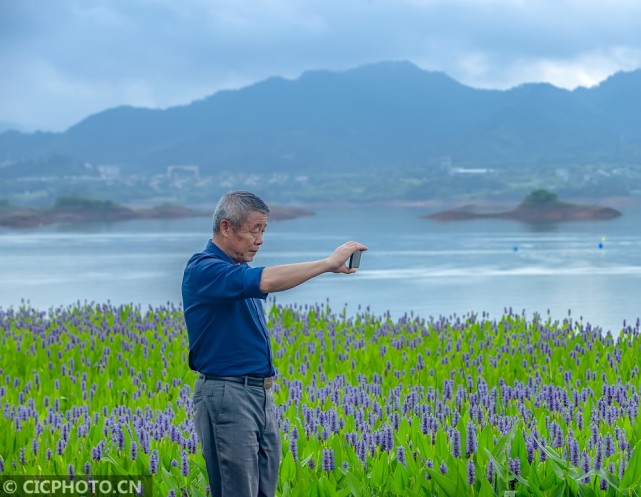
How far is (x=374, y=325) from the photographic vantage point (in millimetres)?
18094

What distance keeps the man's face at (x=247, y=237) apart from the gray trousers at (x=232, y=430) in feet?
2.84

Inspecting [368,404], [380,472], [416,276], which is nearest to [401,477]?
[380,472]

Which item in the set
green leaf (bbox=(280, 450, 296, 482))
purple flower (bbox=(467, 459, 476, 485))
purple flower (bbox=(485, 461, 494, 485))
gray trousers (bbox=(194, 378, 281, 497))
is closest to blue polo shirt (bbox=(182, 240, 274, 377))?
gray trousers (bbox=(194, 378, 281, 497))

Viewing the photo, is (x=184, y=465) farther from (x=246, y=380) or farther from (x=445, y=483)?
(x=445, y=483)

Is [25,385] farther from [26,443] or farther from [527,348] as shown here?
[527,348]

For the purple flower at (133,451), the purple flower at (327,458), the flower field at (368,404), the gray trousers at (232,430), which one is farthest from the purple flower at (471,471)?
the purple flower at (133,451)

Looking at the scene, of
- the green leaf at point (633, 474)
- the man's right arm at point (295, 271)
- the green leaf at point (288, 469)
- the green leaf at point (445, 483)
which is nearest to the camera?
the man's right arm at point (295, 271)

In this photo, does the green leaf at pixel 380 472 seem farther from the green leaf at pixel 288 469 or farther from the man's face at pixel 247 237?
the man's face at pixel 247 237

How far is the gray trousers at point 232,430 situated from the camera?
671 centimetres

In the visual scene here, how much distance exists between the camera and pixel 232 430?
6695 millimetres

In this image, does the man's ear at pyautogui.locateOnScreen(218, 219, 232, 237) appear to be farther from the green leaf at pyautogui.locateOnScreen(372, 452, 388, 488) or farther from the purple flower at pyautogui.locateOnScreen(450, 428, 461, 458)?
the purple flower at pyautogui.locateOnScreen(450, 428, 461, 458)

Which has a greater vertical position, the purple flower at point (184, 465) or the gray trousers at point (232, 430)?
the gray trousers at point (232, 430)

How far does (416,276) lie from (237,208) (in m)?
30.5

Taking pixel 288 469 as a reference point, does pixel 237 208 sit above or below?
above
